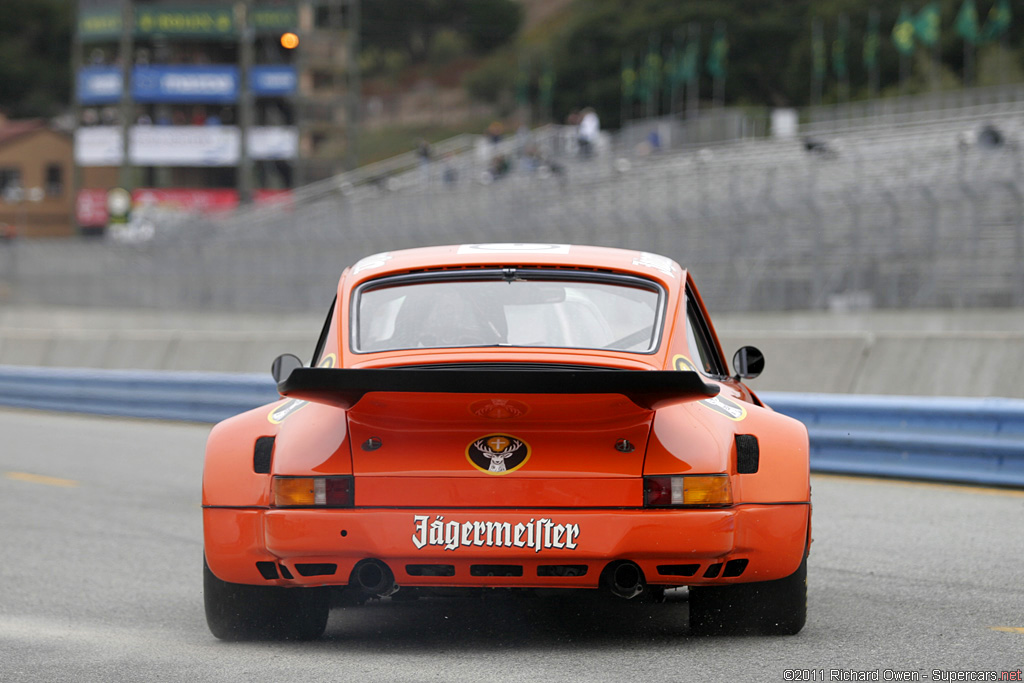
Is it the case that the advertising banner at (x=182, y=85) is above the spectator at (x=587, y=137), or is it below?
below

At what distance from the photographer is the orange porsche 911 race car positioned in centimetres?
512

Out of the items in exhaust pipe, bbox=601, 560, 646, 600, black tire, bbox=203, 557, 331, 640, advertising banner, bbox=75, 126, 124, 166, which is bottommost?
advertising banner, bbox=75, 126, 124, 166

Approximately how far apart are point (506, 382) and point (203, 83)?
76.3 m

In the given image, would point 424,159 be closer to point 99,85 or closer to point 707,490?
point 707,490

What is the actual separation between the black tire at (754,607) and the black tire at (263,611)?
1374mm

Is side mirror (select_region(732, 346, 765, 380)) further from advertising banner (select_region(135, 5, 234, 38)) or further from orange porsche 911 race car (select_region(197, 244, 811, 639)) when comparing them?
advertising banner (select_region(135, 5, 234, 38))

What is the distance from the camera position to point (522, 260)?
19.5 ft

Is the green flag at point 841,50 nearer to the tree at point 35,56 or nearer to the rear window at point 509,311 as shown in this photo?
the rear window at point 509,311

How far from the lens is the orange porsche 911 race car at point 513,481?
512cm

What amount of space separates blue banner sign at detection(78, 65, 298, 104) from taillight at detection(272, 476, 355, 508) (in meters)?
74.2

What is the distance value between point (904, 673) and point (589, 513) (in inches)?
44.9

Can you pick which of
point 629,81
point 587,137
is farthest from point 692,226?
point 629,81

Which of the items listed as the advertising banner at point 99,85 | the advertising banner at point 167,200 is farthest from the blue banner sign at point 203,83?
the advertising banner at point 167,200

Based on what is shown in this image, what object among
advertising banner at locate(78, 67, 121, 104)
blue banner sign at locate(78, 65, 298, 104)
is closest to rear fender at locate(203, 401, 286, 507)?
blue banner sign at locate(78, 65, 298, 104)
